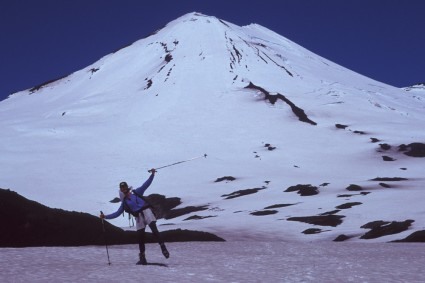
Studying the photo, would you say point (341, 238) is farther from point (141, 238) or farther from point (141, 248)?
point (141, 248)

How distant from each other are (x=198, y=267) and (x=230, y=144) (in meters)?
106

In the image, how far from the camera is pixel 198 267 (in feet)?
50.6

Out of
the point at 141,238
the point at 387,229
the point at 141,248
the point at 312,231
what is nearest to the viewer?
the point at 141,248

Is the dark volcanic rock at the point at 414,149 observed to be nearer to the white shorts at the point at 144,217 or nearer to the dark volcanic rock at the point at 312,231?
the dark volcanic rock at the point at 312,231

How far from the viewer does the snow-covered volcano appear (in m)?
54.2

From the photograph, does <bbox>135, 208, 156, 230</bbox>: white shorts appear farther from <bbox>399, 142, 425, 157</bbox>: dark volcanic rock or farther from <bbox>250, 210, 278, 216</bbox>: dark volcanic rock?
<bbox>399, 142, 425, 157</bbox>: dark volcanic rock

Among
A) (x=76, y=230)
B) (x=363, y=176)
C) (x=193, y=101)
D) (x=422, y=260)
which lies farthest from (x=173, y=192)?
(x=193, y=101)

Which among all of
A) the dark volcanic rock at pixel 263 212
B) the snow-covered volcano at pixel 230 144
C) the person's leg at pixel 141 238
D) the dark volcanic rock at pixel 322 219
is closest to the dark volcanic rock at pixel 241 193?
the snow-covered volcano at pixel 230 144

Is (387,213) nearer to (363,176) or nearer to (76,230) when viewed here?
(76,230)

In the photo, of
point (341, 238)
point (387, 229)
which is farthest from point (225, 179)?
point (387, 229)

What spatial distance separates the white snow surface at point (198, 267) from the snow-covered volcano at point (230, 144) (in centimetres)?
1704

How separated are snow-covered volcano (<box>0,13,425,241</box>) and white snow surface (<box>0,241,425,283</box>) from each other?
55.9ft

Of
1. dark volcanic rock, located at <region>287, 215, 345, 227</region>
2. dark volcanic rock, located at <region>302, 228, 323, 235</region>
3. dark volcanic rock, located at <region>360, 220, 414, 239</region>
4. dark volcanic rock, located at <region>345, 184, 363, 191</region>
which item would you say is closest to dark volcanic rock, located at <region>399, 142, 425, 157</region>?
dark volcanic rock, located at <region>345, 184, 363, 191</region>

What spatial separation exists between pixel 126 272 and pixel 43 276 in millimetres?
2058
